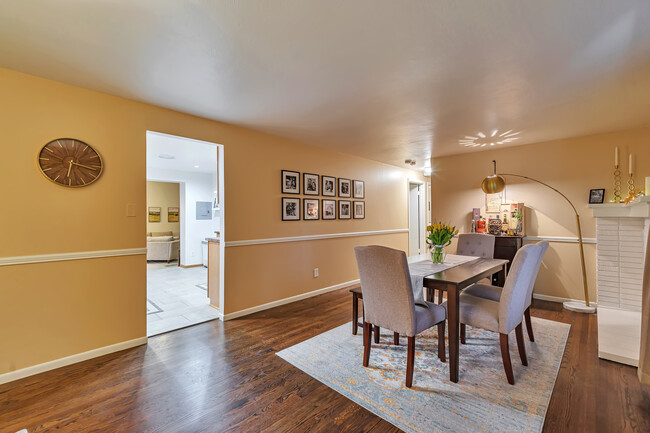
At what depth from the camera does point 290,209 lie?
4000mm

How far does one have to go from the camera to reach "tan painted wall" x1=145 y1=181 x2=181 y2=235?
8055 mm

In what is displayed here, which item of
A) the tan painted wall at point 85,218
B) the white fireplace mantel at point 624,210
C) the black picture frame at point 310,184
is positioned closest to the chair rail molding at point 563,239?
the white fireplace mantel at point 624,210

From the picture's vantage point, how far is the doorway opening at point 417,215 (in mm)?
6820

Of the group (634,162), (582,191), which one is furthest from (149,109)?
(634,162)

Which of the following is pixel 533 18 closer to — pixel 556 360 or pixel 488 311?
pixel 488 311

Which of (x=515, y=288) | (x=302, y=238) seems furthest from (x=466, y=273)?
(x=302, y=238)

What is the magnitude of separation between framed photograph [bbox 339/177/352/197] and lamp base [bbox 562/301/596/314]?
3.40m

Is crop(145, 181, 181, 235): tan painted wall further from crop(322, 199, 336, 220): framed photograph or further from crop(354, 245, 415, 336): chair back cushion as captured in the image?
crop(354, 245, 415, 336): chair back cushion

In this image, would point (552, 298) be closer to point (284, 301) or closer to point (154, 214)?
point (284, 301)

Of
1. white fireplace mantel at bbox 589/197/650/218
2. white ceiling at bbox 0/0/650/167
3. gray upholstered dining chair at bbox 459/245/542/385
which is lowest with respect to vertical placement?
gray upholstered dining chair at bbox 459/245/542/385

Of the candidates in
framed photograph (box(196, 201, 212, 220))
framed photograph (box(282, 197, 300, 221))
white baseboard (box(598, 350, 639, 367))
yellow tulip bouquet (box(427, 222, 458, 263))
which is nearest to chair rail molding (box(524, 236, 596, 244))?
white baseboard (box(598, 350, 639, 367))

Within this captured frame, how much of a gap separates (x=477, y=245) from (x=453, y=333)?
186cm

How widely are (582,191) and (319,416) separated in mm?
4414

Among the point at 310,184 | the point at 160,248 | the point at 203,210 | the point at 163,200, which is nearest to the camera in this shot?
the point at 310,184
